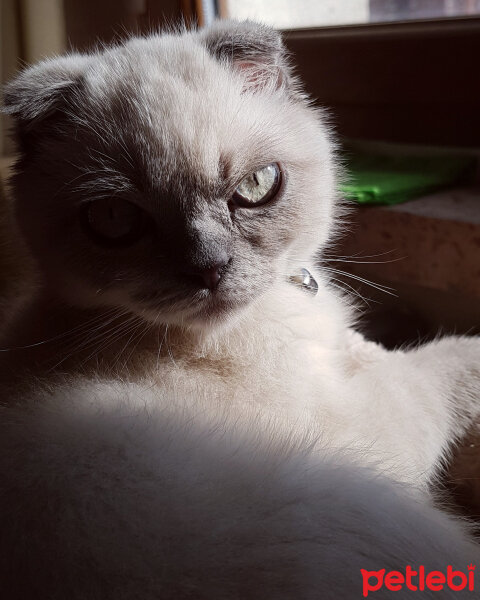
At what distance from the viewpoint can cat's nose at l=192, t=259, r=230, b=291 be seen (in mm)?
752

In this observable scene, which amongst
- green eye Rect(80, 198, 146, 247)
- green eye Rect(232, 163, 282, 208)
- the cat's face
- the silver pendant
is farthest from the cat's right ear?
the silver pendant

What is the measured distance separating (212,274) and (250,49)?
0.34m

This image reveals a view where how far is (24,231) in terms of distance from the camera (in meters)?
0.90

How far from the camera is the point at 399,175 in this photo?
1.48 m

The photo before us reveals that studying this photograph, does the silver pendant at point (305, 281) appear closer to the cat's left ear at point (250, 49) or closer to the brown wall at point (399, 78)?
the cat's left ear at point (250, 49)

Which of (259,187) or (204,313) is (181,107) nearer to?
(259,187)

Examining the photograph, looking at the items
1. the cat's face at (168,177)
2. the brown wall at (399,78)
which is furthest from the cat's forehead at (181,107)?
the brown wall at (399,78)

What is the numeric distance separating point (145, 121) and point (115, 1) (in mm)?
1654

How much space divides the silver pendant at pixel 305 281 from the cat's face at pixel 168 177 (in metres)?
0.05

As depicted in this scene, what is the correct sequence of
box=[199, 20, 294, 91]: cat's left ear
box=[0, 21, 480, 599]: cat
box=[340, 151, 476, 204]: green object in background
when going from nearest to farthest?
box=[0, 21, 480, 599]: cat < box=[199, 20, 294, 91]: cat's left ear < box=[340, 151, 476, 204]: green object in background

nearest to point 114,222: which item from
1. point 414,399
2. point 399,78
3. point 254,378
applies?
point 254,378

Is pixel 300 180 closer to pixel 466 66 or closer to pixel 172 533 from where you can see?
pixel 172 533

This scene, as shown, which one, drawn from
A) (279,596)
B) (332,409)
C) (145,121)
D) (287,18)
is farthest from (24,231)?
(287,18)

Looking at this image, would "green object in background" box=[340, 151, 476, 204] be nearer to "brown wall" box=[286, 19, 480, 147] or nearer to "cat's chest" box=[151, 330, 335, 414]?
"brown wall" box=[286, 19, 480, 147]
